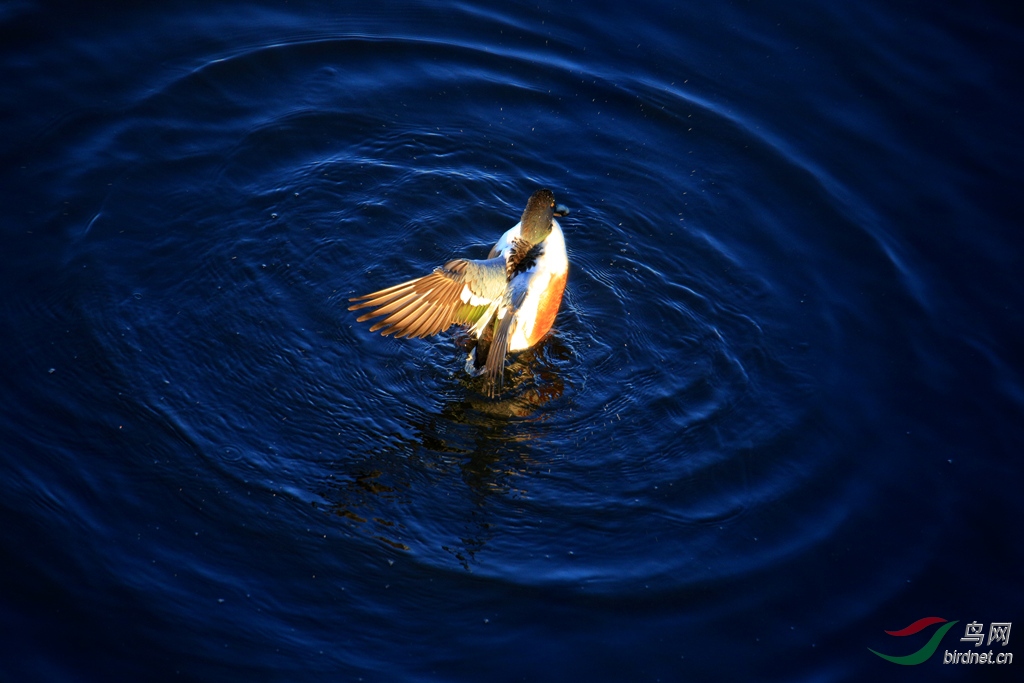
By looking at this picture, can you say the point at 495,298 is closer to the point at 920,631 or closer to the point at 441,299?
the point at 441,299

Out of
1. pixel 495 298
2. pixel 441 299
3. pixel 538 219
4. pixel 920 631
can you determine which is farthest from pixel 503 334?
pixel 920 631

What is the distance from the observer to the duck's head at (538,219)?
6.99 meters

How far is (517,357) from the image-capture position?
6992 millimetres

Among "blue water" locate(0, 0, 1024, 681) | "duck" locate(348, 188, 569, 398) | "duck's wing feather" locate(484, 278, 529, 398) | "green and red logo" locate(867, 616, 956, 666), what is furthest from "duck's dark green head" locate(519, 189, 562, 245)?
"green and red logo" locate(867, 616, 956, 666)

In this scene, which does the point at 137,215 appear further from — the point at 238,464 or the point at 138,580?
the point at 138,580

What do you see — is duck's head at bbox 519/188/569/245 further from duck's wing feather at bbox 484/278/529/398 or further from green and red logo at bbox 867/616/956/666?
green and red logo at bbox 867/616/956/666

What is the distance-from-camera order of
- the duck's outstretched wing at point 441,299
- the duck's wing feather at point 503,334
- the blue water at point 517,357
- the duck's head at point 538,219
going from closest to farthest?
the blue water at point 517,357 < the duck's outstretched wing at point 441,299 < the duck's wing feather at point 503,334 < the duck's head at point 538,219

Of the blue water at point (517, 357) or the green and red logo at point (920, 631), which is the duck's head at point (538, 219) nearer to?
the blue water at point (517, 357)

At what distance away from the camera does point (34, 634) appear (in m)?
4.77

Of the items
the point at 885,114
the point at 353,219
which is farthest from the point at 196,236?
the point at 885,114

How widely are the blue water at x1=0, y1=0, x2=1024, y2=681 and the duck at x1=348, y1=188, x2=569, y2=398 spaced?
236 mm

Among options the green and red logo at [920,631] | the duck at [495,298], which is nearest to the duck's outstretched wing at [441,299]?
the duck at [495,298]

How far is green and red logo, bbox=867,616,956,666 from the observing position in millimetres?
5316

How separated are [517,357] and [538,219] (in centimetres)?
104
